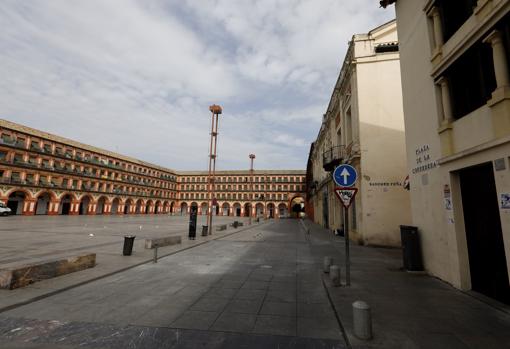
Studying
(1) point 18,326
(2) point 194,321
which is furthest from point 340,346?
(1) point 18,326

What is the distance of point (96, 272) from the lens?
21.7 feet

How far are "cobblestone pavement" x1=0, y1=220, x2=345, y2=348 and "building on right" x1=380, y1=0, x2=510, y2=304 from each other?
336 cm

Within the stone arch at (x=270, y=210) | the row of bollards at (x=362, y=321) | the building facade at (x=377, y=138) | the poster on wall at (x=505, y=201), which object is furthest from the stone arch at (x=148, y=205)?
the poster on wall at (x=505, y=201)

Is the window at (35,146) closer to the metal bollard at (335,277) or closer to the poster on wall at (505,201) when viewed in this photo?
the metal bollard at (335,277)

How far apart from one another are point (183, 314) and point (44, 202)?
5095cm

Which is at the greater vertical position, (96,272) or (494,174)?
(494,174)

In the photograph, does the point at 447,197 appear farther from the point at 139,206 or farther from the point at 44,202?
the point at 139,206

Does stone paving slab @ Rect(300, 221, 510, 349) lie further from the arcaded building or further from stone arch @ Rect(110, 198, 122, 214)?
stone arch @ Rect(110, 198, 122, 214)

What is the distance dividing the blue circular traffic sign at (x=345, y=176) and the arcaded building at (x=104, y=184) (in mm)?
11646

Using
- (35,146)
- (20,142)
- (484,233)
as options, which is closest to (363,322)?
(484,233)

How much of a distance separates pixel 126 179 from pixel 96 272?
2161 inches

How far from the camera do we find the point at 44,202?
4169cm

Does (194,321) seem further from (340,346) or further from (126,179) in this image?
(126,179)

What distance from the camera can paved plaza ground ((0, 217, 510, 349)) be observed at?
11.0ft
